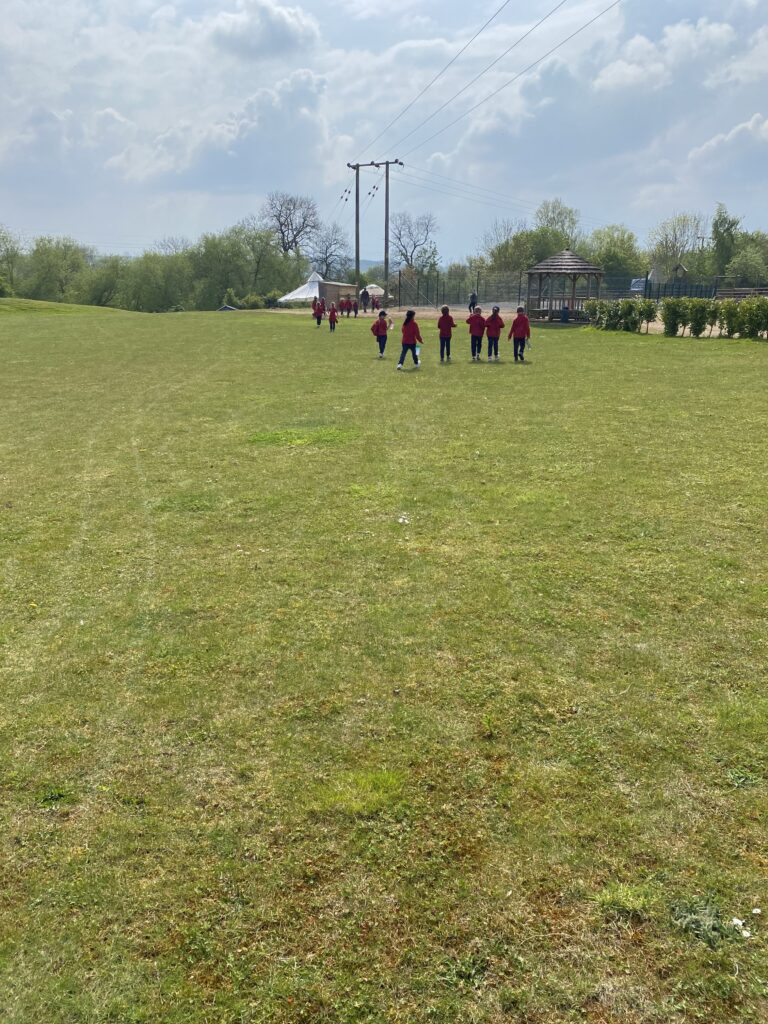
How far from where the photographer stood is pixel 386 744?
3.79m

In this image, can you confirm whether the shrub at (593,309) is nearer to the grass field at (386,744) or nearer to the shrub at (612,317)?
the shrub at (612,317)

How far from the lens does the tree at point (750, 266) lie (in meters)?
68.3

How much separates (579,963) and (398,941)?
0.67m

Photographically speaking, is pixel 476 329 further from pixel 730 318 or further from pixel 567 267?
pixel 567 267

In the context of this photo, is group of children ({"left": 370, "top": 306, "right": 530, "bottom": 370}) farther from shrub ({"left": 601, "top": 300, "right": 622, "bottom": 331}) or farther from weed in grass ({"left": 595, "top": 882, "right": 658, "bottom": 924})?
weed in grass ({"left": 595, "top": 882, "right": 658, "bottom": 924})

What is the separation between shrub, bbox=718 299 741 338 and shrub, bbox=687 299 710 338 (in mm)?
605

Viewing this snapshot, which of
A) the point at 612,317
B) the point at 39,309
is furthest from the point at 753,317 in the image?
the point at 39,309

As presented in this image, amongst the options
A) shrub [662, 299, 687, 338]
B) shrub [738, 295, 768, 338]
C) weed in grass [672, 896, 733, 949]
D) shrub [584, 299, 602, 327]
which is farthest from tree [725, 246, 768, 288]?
weed in grass [672, 896, 733, 949]

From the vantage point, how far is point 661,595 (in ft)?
17.7

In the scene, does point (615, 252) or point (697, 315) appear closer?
point (697, 315)

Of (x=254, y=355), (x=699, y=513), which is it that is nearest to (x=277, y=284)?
(x=254, y=355)

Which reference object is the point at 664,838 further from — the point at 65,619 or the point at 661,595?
the point at 65,619

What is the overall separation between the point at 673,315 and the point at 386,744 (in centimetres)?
2655

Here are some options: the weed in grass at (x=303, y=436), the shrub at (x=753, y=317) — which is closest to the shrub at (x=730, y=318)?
the shrub at (x=753, y=317)
